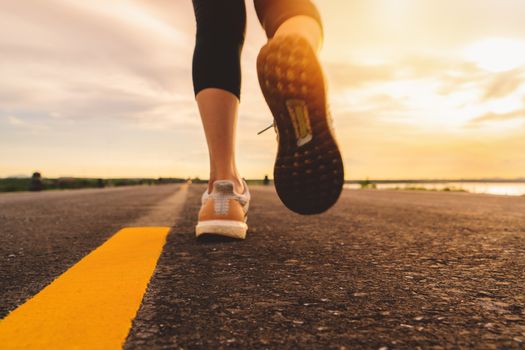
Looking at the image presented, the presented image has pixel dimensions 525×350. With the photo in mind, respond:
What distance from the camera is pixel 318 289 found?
1189mm

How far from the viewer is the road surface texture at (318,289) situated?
0.85m

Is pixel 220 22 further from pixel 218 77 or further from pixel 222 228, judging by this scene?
pixel 222 228

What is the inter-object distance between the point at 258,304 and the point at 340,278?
35 cm

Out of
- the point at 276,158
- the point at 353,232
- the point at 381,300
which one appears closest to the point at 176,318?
the point at 381,300

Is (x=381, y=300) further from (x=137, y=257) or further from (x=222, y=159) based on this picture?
(x=222, y=159)

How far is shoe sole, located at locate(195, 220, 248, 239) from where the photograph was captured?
2033 mm

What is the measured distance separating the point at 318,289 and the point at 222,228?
914 mm

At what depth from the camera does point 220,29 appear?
2.23 metres

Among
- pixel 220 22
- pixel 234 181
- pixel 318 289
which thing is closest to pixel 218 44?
pixel 220 22

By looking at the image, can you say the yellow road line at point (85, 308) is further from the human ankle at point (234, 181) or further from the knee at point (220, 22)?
the knee at point (220, 22)

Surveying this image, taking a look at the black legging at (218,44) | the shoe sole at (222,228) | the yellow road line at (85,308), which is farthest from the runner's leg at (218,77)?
the yellow road line at (85,308)

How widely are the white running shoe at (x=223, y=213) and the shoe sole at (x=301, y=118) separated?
17.4 inches

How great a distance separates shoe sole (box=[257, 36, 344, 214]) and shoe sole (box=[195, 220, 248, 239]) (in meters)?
0.43

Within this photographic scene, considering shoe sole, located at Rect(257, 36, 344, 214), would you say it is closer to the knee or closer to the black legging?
the black legging
